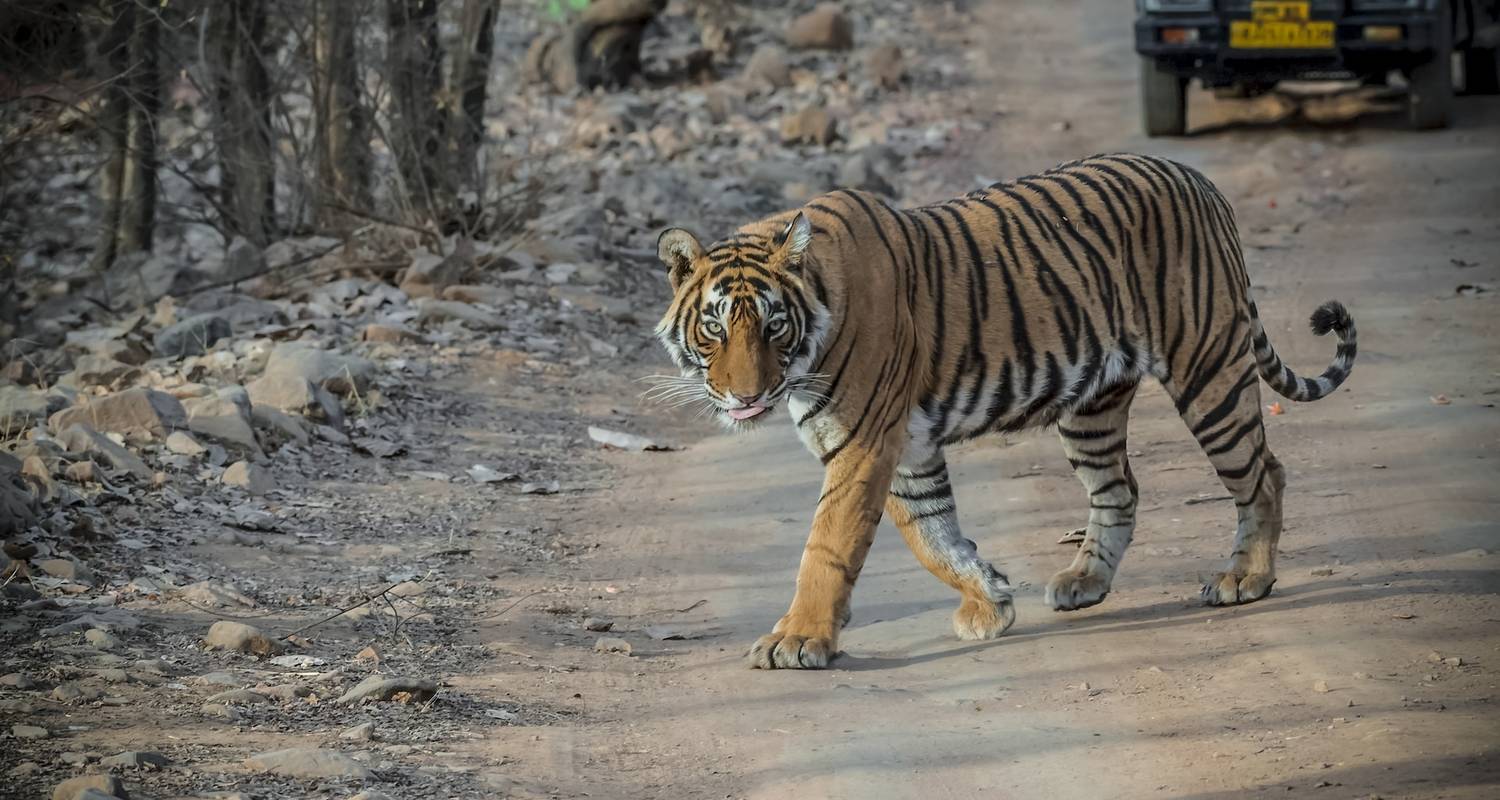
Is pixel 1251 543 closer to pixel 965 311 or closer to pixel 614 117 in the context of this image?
pixel 965 311

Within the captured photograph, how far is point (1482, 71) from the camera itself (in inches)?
624

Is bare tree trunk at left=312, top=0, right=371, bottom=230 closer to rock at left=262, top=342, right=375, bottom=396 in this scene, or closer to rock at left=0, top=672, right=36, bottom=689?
rock at left=262, top=342, right=375, bottom=396

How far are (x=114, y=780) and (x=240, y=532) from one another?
269cm

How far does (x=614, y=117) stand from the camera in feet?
53.3

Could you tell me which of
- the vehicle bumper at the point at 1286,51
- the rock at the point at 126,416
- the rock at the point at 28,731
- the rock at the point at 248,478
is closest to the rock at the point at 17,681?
the rock at the point at 28,731

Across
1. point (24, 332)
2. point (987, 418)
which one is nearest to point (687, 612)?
point (987, 418)

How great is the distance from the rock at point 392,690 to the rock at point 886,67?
13.9 m

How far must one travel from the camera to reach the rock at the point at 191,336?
357 inches

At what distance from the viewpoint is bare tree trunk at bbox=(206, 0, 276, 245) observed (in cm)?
1098

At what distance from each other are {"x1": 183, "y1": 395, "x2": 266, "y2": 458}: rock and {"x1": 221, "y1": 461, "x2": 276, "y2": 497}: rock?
20 cm

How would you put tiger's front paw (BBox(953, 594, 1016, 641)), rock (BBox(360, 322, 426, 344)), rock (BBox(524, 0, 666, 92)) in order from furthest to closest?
rock (BBox(524, 0, 666, 92)) < rock (BBox(360, 322, 426, 344)) < tiger's front paw (BBox(953, 594, 1016, 641))

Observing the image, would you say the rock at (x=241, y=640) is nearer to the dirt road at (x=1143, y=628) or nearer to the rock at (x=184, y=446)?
the dirt road at (x=1143, y=628)

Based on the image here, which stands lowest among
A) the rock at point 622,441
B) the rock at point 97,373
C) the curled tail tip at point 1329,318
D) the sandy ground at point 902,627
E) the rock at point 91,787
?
the rock at point 622,441

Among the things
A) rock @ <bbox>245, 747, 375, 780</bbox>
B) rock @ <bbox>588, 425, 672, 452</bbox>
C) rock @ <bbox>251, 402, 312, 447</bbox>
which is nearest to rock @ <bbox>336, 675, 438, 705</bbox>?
rock @ <bbox>245, 747, 375, 780</bbox>
